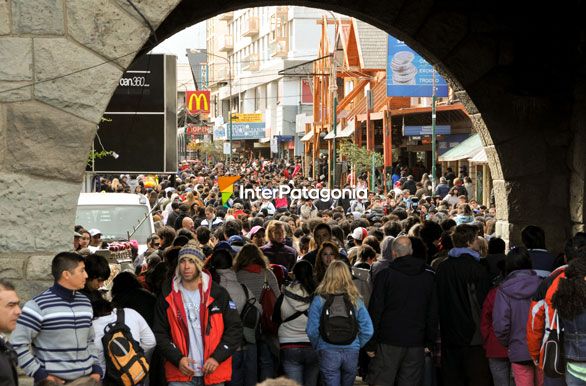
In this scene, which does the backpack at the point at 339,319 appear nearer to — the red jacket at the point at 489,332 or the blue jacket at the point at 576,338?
the red jacket at the point at 489,332

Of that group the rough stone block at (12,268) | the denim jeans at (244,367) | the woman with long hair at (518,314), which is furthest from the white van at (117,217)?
the rough stone block at (12,268)

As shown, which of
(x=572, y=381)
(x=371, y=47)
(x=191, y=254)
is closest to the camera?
(x=572, y=381)

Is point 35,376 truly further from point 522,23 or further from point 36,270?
point 522,23

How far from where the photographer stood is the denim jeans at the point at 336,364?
9070 millimetres

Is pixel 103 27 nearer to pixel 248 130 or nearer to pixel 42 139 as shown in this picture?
pixel 42 139

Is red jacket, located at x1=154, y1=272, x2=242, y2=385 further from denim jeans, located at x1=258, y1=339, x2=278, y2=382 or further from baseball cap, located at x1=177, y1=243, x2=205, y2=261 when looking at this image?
denim jeans, located at x1=258, y1=339, x2=278, y2=382

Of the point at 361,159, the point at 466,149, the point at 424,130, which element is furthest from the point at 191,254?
Answer: the point at 361,159

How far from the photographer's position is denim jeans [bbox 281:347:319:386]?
9.53 m

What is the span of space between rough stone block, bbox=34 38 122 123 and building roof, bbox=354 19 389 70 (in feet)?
120

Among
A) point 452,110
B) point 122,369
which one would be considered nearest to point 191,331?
point 122,369

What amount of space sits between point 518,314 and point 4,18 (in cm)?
455

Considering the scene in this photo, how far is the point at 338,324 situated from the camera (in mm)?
8977

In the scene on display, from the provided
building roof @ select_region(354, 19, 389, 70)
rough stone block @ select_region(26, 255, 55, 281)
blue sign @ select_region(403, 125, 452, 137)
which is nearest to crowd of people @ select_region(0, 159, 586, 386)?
rough stone block @ select_region(26, 255, 55, 281)

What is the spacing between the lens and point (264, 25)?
9550cm
